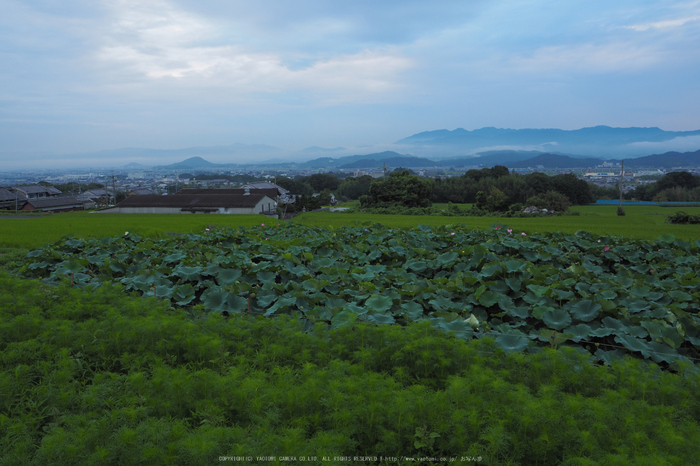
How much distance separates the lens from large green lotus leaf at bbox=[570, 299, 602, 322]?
5.14 m

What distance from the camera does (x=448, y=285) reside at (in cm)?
627

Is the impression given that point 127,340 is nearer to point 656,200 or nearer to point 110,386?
point 110,386

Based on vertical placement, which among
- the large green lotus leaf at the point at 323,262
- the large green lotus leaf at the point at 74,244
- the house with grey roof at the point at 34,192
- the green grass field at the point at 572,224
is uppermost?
the house with grey roof at the point at 34,192

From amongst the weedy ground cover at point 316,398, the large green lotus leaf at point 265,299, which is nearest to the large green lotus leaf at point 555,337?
the weedy ground cover at point 316,398

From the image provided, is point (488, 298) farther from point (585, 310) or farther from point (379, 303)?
point (379, 303)

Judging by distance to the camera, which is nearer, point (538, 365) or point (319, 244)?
point (538, 365)

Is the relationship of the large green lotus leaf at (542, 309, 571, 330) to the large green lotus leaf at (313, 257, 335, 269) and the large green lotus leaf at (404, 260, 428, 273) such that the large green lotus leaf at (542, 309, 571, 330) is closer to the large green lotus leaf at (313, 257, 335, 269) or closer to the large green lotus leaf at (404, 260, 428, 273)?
the large green lotus leaf at (404, 260, 428, 273)

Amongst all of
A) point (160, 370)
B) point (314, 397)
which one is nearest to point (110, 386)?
point (160, 370)

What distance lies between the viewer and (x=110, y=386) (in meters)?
3.40

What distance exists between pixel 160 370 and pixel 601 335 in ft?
15.6

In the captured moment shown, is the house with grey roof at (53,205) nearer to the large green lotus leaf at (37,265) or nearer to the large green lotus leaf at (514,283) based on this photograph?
the large green lotus leaf at (37,265)

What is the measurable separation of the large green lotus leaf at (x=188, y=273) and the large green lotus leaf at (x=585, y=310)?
6047 mm

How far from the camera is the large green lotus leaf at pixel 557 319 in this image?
16.6 feet

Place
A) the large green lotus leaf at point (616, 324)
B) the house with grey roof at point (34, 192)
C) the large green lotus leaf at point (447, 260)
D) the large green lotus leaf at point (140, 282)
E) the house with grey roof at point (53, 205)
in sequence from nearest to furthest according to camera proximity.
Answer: the large green lotus leaf at point (616, 324)
the large green lotus leaf at point (140, 282)
the large green lotus leaf at point (447, 260)
the house with grey roof at point (53, 205)
the house with grey roof at point (34, 192)
